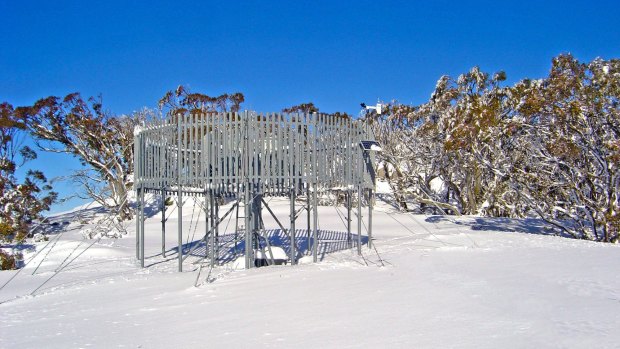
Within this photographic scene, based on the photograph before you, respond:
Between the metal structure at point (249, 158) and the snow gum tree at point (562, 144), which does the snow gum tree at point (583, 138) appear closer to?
the snow gum tree at point (562, 144)

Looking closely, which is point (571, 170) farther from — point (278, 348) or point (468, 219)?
point (278, 348)

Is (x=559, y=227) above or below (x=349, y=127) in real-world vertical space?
below

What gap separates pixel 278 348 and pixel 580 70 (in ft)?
48.9

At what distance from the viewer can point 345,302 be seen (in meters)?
7.62

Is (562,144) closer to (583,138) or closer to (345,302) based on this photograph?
(583,138)

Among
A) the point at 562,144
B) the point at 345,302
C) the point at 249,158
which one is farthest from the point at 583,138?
the point at 345,302

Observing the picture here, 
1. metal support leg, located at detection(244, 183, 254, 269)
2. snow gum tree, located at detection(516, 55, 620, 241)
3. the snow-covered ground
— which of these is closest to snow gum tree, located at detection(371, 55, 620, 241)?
snow gum tree, located at detection(516, 55, 620, 241)

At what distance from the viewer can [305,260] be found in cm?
1212

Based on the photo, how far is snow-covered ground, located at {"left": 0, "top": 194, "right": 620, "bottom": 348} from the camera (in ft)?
19.5

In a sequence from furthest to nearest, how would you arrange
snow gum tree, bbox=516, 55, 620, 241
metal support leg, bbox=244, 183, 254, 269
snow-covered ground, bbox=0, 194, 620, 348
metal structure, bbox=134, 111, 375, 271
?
snow gum tree, bbox=516, 55, 620, 241 < metal structure, bbox=134, 111, 375, 271 < metal support leg, bbox=244, 183, 254, 269 < snow-covered ground, bbox=0, 194, 620, 348

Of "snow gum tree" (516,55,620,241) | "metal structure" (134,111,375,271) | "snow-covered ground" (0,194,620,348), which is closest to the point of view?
"snow-covered ground" (0,194,620,348)

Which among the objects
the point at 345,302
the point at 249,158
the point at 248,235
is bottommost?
the point at 345,302

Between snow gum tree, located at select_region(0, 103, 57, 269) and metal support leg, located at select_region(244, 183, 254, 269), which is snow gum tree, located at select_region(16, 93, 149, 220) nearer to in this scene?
snow gum tree, located at select_region(0, 103, 57, 269)

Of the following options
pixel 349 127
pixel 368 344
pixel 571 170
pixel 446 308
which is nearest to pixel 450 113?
pixel 571 170
